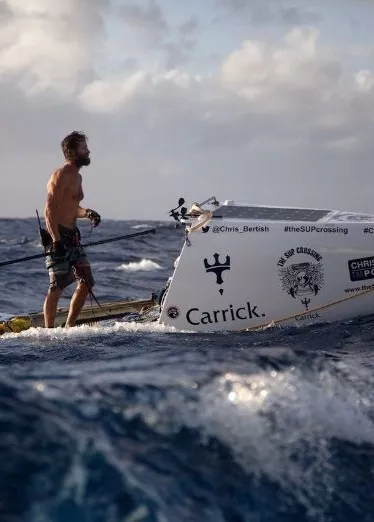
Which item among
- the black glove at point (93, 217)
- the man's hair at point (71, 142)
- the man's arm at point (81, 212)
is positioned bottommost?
the black glove at point (93, 217)

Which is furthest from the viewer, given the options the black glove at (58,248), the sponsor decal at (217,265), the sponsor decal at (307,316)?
the black glove at (58,248)

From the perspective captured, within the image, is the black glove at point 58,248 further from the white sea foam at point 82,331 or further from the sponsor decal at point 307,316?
the sponsor decal at point 307,316

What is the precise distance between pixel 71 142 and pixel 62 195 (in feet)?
1.94

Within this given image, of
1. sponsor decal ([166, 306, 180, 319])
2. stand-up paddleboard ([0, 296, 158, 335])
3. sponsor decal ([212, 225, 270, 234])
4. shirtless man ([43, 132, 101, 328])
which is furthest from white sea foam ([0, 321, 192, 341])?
stand-up paddleboard ([0, 296, 158, 335])

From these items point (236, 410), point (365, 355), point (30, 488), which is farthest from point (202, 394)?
point (365, 355)

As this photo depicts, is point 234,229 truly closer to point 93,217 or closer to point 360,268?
point 360,268

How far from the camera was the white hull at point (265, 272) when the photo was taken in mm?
7336

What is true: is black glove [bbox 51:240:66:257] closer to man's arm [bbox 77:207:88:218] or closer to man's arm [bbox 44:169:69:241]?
man's arm [bbox 44:169:69:241]

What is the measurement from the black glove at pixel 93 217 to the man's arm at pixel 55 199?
1.41ft

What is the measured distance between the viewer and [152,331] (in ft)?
24.0

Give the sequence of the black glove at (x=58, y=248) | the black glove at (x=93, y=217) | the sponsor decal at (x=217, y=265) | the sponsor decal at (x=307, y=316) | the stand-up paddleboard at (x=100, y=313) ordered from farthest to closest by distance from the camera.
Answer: the stand-up paddleboard at (x=100, y=313) < the black glove at (x=93, y=217) < the black glove at (x=58, y=248) < the sponsor decal at (x=307, y=316) < the sponsor decal at (x=217, y=265)

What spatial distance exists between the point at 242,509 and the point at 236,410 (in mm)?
662

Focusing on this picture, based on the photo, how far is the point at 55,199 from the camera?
7.79 metres

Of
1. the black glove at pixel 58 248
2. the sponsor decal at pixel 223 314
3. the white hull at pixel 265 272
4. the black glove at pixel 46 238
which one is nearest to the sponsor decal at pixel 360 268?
the white hull at pixel 265 272
